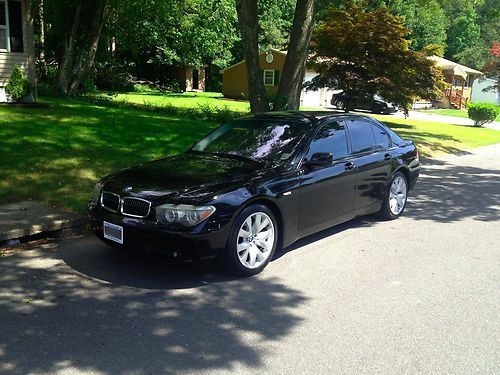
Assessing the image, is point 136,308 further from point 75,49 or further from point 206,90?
point 206,90

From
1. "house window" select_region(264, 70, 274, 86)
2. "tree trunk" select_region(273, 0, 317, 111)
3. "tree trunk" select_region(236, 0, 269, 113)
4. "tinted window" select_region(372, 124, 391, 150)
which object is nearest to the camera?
"tinted window" select_region(372, 124, 391, 150)

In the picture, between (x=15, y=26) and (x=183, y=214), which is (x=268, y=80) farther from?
(x=183, y=214)

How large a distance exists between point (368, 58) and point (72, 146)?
13.6 meters

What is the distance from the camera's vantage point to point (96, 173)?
820cm

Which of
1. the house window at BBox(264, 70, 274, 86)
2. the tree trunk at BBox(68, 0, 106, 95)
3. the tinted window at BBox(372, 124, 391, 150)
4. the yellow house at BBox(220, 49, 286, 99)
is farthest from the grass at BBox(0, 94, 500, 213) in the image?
the house window at BBox(264, 70, 274, 86)

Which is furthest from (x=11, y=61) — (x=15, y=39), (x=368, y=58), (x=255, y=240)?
(x=255, y=240)

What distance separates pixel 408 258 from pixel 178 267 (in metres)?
2.59

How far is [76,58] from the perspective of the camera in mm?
20547

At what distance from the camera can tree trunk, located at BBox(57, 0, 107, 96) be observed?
1964cm

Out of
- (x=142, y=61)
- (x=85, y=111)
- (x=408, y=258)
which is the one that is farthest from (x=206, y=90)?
(x=408, y=258)

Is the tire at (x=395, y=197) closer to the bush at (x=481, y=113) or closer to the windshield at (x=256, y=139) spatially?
the windshield at (x=256, y=139)

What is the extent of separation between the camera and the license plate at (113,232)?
4766mm

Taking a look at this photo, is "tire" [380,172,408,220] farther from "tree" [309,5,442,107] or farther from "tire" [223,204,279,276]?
"tree" [309,5,442,107]

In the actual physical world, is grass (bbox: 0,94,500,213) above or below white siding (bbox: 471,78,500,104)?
below
